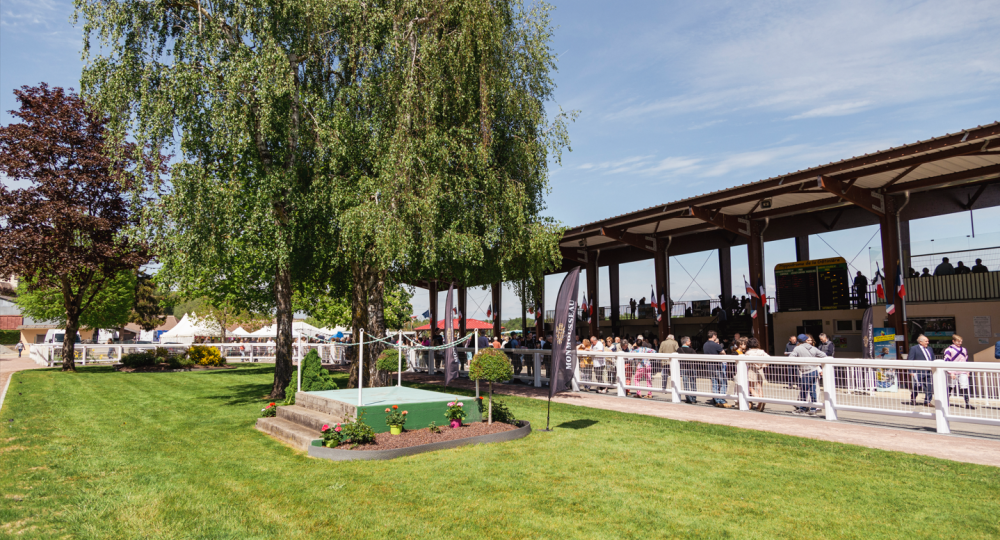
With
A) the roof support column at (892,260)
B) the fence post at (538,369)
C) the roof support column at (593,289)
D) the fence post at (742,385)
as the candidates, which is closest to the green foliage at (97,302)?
the roof support column at (593,289)

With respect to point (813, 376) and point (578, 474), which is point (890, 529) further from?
point (813, 376)

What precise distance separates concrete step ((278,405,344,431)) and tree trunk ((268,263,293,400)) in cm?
472

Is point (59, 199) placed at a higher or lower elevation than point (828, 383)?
higher

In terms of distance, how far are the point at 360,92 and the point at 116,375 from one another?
17.7 m

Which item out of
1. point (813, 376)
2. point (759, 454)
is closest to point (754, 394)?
point (813, 376)

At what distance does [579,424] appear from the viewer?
9.95 m

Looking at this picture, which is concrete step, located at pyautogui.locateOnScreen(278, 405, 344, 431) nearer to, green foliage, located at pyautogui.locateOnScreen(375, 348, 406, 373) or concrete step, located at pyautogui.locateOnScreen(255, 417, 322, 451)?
concrete step, located at pyautogui.locateOnScreen(255, 417, 322, 451)

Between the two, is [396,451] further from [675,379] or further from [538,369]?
[538,369]

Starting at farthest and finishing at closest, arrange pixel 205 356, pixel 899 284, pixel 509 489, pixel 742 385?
pixel 205 356 < pixel 899 284 < pixel 742 385 < pixel 509 489

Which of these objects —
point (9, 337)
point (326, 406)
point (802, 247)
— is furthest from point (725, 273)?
point (9, 337)

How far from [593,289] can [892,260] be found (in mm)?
13459

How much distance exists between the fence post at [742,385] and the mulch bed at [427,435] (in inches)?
197

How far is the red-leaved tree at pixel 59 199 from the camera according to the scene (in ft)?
72.8

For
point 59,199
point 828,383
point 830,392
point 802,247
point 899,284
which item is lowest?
point 830,392
